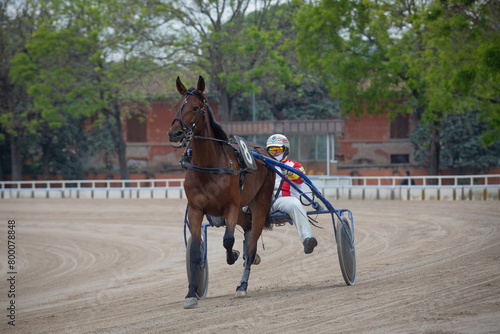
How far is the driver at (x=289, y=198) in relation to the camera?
320 inches

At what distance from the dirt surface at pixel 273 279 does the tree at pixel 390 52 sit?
588 centimetres

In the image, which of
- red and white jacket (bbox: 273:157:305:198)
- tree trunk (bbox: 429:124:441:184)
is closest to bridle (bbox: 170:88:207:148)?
red and white jacket (bbox: 273:157:305:198)

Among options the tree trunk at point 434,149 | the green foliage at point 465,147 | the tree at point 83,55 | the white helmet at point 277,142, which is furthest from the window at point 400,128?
the white helmet at point 277,142

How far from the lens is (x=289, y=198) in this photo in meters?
8.52

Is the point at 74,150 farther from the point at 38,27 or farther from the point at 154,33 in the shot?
the point at 154,33

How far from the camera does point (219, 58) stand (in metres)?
34.9

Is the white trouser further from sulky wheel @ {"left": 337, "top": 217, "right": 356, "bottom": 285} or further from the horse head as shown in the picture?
the horse head

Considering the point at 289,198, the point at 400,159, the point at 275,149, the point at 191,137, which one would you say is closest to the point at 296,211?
the point at 289,198

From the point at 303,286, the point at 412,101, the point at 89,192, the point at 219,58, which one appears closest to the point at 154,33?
the point at 219,58

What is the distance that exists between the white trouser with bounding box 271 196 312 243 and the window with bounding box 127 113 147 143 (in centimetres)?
3787

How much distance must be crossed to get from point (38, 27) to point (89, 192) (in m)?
10.7

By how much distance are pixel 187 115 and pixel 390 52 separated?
76.3 ft

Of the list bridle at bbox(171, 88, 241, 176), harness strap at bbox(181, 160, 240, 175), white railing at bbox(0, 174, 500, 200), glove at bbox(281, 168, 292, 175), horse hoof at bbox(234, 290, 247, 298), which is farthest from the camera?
white railing at bbox(0, 174, 500, 200)

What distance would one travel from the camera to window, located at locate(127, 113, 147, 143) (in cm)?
4581
